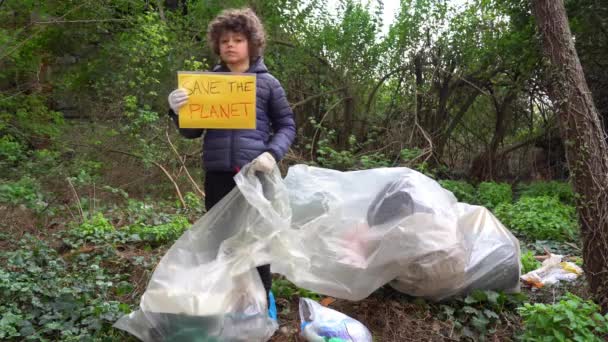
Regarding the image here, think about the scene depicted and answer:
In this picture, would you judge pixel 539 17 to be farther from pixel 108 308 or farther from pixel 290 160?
pixel 290 160

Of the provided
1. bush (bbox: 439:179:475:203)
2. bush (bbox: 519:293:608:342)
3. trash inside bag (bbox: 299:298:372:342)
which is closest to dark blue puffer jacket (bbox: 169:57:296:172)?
trash inside bag (bbox: 299:298:372:342)

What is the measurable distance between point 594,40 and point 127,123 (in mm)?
5677

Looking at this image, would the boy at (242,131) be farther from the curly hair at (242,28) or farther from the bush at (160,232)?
the bush at (160,232)

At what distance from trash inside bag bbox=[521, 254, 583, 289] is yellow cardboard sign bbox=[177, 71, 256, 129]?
1970mm

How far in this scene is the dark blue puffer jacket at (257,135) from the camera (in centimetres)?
Result: 221

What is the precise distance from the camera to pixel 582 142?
98.2 inches

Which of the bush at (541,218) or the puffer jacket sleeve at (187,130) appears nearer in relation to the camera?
the puffer jacket sleeve at (187,130)

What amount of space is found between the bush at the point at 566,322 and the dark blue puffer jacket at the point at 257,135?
4.25ft

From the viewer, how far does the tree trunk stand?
2484 millimetres

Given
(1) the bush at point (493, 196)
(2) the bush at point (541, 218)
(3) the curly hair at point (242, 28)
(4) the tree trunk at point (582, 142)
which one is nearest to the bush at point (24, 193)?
(3) the curly hair at point (242, 28)

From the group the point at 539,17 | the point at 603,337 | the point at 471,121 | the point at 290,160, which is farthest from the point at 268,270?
the point at 471,121

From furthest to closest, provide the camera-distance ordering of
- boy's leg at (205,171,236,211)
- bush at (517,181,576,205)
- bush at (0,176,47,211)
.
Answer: bush at (517,181,576,205)
bush at (0,176,47,211)
boy's leg at (205,171,236,211)

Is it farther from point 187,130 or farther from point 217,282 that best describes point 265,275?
point 187,130

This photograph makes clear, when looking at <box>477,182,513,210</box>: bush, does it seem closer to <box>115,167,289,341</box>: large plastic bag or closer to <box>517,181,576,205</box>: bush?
<box>517,181,576,205</box>: bush
